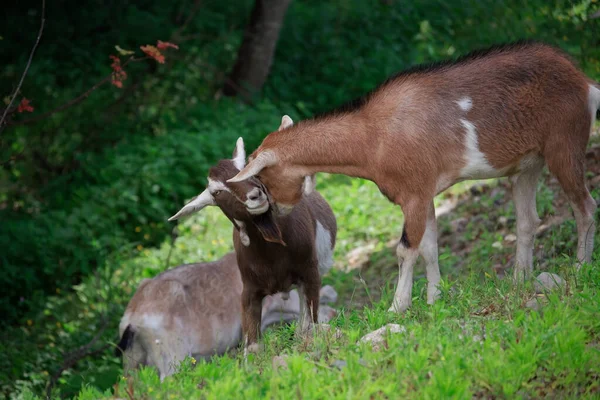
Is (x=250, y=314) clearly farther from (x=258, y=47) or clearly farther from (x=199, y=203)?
(x=258, y=47)

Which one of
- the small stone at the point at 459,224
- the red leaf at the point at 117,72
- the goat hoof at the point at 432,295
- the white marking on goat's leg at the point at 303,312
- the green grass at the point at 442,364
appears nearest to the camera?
the green grass at the point at 442,364

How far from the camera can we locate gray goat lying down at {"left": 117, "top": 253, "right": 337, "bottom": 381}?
24.4 feet

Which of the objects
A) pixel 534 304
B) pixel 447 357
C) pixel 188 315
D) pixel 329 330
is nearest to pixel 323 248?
pixel 188 315

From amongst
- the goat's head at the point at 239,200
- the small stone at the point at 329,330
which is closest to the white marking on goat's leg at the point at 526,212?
the small stone at the point at 329,330

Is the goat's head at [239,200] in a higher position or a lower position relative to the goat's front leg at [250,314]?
higher

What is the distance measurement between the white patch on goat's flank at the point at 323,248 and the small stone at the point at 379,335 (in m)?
1.81

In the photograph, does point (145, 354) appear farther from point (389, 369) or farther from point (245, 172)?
point (389, 369)

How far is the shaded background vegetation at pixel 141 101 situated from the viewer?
413 inches

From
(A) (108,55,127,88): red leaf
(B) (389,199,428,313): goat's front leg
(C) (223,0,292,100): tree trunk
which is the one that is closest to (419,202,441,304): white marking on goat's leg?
(B) (389,199,428,313): goat's front leg

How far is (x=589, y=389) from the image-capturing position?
15.6 feet

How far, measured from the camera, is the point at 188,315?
25.1ft

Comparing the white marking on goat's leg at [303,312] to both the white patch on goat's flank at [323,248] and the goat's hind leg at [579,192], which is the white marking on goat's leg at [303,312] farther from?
the goat's hind leg at [579,192]

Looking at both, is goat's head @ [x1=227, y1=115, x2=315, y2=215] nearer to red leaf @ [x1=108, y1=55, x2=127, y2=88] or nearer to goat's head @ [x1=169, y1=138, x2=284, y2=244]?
goat's head @ [x1=169, y1=138, x2=284, y2=244]

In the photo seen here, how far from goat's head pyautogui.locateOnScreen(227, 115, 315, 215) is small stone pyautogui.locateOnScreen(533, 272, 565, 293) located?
5.41 ft
